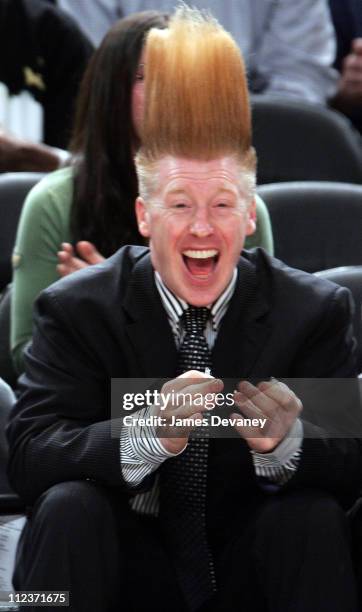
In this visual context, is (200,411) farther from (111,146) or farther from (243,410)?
(111,146)

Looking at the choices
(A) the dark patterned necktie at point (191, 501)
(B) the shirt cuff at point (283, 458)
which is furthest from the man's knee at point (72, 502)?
(B) the shirt cuff at point (283, 458)

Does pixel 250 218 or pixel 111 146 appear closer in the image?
pixel 250 218

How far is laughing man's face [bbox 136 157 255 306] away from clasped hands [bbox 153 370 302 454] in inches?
8.1

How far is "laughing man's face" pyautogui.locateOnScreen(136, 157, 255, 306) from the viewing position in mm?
2014

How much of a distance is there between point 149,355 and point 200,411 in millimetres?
208

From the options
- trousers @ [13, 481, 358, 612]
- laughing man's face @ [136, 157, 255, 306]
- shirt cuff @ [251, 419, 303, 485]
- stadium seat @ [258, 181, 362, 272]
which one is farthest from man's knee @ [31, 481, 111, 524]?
stadium seat @ [258, 181, 362, 272]

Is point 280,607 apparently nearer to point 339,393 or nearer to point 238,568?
point 238,568

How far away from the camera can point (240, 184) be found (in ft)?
6.68

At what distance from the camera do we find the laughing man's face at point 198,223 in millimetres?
2014

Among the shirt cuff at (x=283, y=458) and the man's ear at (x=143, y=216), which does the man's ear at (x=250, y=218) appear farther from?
the shirt cuff at (x=283, y=458)

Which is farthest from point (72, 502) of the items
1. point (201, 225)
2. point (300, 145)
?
point (300, 145)

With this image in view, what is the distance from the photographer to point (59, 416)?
2.02 m

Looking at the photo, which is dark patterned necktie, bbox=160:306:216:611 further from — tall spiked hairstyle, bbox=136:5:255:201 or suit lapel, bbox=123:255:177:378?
tall spiked hairstyle, bbox=136:5:255:201

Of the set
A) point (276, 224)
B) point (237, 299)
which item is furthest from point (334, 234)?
point (237, 299)
